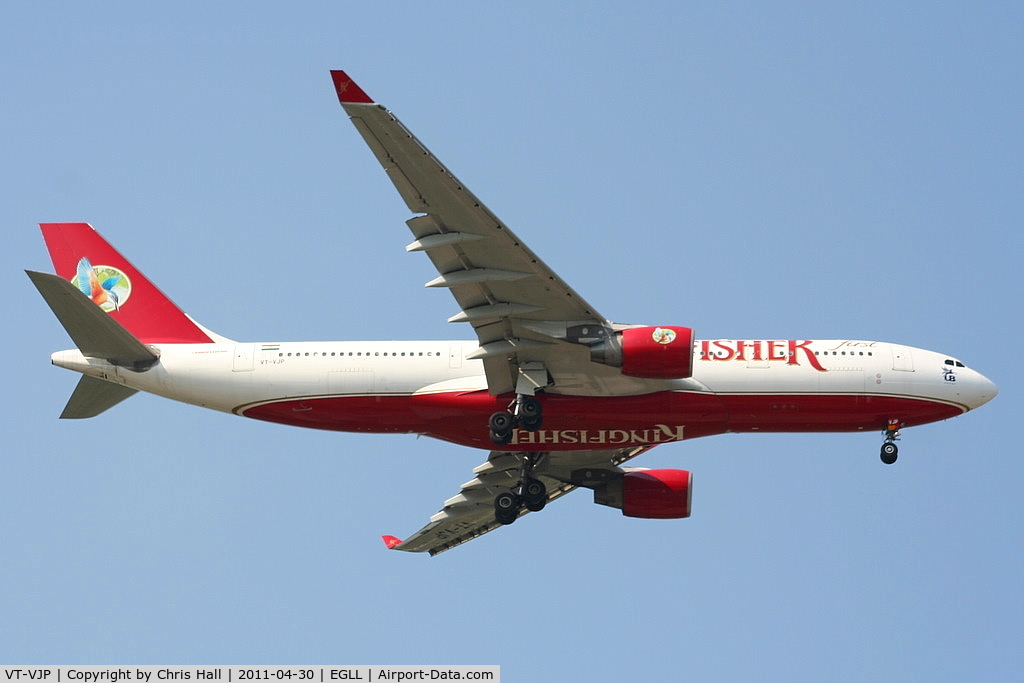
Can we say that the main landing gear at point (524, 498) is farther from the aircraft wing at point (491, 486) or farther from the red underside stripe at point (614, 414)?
the red underside stripe at point (614, 414)

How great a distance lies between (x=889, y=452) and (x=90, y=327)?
83.2ft

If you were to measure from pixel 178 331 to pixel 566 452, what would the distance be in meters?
13.7

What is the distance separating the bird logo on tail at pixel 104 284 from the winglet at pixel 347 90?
17.1 meters

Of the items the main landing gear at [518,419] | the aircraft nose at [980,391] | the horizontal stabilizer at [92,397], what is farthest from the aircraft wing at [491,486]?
the horizontal stabilizer at [92,397]

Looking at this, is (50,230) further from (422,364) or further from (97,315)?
(422,364)

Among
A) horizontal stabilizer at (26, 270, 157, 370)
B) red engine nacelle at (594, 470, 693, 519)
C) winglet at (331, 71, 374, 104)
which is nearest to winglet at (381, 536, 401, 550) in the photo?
red engine nacelle at (594, 470, 693, 519)

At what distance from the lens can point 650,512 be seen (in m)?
51.9

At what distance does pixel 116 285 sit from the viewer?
49.4 metres

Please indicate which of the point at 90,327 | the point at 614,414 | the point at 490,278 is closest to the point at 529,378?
the point at 614,414

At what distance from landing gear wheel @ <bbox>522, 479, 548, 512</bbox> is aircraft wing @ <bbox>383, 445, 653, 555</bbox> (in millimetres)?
1319

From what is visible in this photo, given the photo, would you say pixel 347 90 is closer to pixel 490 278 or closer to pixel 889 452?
pixel 490 278

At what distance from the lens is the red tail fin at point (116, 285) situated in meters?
48.1

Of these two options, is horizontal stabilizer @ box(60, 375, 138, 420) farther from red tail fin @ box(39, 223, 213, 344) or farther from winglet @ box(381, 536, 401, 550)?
winglet @ box(381, 536, 401, 550)

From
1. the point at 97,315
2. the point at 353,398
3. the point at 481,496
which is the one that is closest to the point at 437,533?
the point at 481,496
